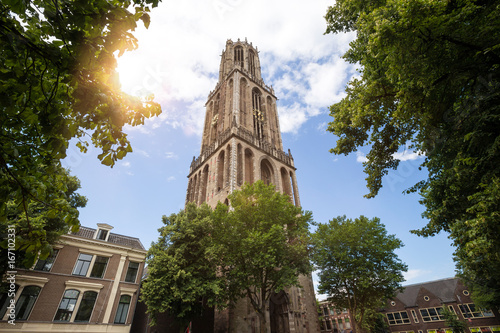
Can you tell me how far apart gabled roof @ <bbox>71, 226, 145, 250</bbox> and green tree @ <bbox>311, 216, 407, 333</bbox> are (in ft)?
55.2

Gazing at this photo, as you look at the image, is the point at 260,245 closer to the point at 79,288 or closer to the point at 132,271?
the point at 132,271

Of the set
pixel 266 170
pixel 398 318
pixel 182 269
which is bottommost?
pixel 398 318

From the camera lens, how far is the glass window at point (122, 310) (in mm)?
18445

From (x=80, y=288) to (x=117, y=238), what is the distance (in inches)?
200

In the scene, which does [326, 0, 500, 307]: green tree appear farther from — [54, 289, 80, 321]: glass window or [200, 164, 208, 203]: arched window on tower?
[200, 164, 208, 203]: arched window on tower

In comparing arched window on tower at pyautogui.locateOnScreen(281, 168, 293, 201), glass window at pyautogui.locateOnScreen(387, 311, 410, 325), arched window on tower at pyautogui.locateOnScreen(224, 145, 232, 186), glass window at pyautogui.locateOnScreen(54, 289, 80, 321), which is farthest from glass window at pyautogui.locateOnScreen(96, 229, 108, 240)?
glass window at pyautogui.locateOnScreen(387, 311, 410, 325)

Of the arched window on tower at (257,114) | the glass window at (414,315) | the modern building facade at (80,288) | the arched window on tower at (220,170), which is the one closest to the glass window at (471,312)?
the glass window at (414,315)

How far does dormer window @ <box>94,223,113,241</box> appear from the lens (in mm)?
20780

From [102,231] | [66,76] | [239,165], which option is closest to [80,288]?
[102,231]

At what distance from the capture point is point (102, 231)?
2117 cm

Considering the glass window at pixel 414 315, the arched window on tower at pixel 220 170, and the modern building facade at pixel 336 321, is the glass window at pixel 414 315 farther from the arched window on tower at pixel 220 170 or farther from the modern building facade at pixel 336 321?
the arched window on tower at pixel 220 170

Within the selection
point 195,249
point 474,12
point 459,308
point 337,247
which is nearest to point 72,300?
point 195,249

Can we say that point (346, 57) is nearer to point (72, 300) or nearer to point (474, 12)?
point (474, 12)

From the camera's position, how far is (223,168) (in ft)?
104
